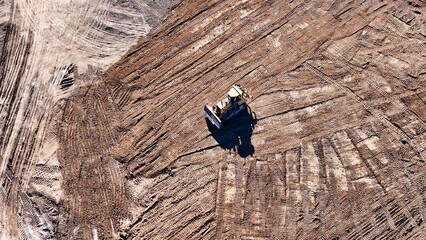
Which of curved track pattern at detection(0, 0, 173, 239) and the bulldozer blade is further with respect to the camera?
the bulldozer blade

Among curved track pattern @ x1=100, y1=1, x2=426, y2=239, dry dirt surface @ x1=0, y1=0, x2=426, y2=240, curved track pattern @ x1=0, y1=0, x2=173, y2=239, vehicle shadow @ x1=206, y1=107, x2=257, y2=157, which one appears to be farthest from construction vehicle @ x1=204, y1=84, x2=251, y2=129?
curved track pattern @ x1=0, y1=0, x2=173, y2=239

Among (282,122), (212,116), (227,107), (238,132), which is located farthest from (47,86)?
(282,122)

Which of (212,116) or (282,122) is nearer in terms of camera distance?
(212,116)

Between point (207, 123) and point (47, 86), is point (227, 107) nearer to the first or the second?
point (207, 123)

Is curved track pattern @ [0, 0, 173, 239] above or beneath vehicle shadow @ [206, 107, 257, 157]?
above

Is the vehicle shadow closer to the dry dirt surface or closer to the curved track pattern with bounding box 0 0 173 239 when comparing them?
the dry dirt surface

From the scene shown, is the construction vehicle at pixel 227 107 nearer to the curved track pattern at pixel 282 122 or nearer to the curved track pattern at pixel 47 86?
the curved track pattern at pixel 282 122
